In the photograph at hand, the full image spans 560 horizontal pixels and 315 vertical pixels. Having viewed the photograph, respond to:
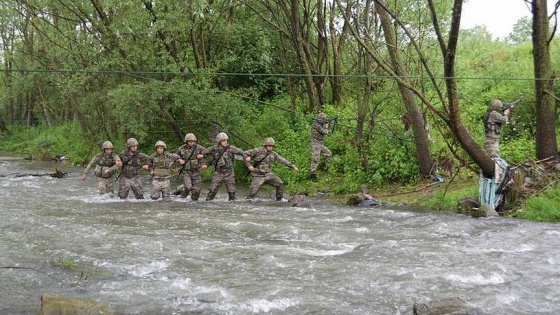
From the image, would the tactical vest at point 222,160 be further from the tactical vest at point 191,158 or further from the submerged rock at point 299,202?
the submerged rock at point 299,202

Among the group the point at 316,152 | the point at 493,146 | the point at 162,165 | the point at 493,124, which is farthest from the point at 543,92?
the point at 162,165

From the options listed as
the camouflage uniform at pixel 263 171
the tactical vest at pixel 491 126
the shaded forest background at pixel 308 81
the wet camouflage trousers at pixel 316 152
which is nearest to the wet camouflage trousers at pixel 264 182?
the camouflage uniform at pixel 263 171

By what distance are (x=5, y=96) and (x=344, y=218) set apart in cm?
3515

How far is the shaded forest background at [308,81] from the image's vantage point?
1598 cm

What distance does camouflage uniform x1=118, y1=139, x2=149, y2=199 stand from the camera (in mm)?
Answer: 16672

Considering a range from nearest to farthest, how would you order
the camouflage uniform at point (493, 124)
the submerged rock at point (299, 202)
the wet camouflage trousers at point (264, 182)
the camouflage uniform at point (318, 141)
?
the camouflage uniform at point (493, 124), the submerged rock at point (299, 202), the wet camouflage trousers at point (264, 182), the camouflage uniform at point (318, 141)

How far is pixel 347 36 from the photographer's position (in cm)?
2159

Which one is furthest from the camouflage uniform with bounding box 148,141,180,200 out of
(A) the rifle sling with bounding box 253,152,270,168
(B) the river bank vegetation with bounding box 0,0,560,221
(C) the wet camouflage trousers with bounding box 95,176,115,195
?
(B) the river bank vegetation with bounding box 0,0,560,221

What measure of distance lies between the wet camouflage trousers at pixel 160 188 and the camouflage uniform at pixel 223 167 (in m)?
1.22

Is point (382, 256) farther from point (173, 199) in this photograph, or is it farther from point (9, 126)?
point (9, 126)

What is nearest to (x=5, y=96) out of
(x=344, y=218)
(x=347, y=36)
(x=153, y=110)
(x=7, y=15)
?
(x=7, y=15)

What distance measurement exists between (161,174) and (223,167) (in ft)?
5.92

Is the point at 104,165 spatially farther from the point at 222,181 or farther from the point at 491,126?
the point at 491,126

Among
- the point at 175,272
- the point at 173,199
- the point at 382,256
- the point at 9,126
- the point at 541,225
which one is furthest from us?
the point at 9,126
